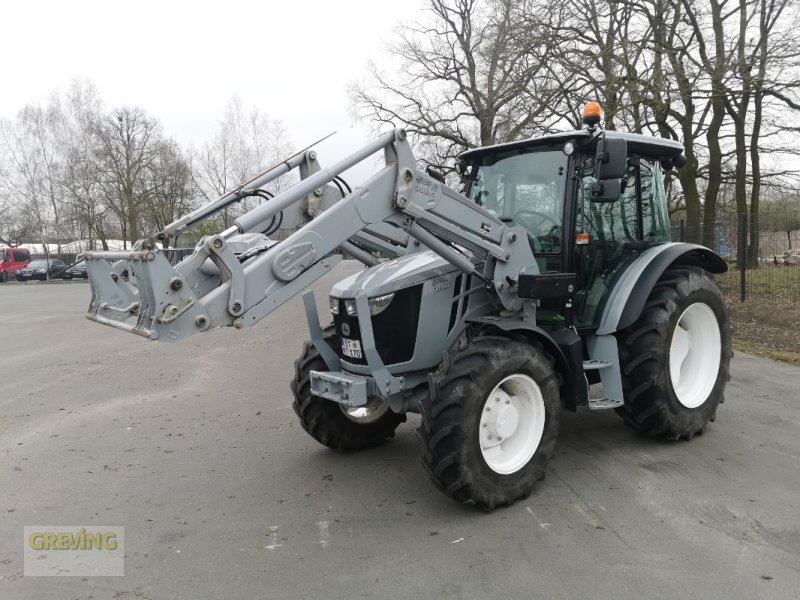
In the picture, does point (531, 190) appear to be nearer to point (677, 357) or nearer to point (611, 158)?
point (611, 158)

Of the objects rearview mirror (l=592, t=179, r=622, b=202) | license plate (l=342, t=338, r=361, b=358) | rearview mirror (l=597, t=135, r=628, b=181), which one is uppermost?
rearview mirror (l=597, t=135, r=628, b=181)

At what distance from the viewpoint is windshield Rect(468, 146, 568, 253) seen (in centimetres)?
459

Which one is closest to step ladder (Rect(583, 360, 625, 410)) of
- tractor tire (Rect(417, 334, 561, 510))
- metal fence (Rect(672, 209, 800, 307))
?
tractor tire (Rect(417, 334, 561, 510))

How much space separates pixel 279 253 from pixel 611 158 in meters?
2.34

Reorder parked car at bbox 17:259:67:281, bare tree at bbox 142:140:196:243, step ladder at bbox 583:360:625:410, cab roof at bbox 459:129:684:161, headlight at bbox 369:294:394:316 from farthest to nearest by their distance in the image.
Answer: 1. bare tree at bbox 142:140:196:243
2. parked car at bbox 17:259:67:281
3. cab roof at bbox 459:129:684:161
4. step ladder at bbox 583:360:625:410
5. headlight at bbox 369:294:394:316

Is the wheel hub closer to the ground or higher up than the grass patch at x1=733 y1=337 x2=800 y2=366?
higher up

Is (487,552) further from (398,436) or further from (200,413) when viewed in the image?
(200,413)

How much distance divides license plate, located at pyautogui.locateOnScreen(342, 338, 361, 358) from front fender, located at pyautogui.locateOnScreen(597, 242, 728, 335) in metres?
1.91

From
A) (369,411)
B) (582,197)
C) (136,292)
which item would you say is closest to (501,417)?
(369,411)

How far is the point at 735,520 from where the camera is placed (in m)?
3.58

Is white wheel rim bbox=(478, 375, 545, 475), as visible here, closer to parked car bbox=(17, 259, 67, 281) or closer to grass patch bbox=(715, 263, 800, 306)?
grass patch bbox=(715, 263, 800, 306)

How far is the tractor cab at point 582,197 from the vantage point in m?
4.44

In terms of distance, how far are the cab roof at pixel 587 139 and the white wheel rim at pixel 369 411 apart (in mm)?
2218

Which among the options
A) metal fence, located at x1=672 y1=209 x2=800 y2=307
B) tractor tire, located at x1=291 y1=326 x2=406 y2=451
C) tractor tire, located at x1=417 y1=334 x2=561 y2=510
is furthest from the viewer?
metal fence, located at x1=672 y1=209 x2=800 y2=307
